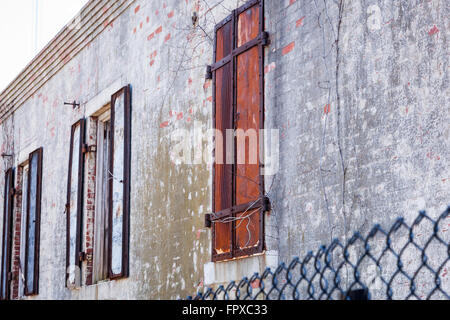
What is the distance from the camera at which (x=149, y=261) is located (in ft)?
26.3

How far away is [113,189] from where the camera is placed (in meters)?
9.14

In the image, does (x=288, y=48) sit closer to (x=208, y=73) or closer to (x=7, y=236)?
(x=208, y=73)

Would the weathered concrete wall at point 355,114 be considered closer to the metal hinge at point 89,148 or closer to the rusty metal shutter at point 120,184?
the rusty metal shutter at point 120,184

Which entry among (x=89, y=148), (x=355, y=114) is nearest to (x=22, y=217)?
(x=89, y=148)

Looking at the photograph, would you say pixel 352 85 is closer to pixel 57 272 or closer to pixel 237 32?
pixel 237 32

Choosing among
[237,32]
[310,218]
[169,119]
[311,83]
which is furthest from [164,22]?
[310,218]

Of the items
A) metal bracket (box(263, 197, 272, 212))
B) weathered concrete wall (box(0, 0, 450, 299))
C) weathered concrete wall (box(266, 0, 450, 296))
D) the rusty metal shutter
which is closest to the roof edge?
weathered concrete wall (box(0, 0, 450, 299))

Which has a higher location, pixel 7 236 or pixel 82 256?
pixel 7 236

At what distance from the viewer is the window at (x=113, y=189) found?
8.70m

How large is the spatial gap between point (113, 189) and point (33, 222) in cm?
325

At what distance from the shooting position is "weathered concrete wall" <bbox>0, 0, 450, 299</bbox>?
464 cm

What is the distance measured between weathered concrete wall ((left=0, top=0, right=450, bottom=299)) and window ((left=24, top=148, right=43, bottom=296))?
2.14 m

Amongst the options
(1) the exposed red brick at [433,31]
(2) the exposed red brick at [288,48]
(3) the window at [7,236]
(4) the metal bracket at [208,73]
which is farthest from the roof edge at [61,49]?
(1) the exposed red brick at [433,31]

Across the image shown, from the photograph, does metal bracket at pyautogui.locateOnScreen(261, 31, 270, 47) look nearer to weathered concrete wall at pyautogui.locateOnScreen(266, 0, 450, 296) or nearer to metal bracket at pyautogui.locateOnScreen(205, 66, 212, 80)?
weathered concrete wall at pyautogui.locateOnScreen(266, 0, 450, 296)
